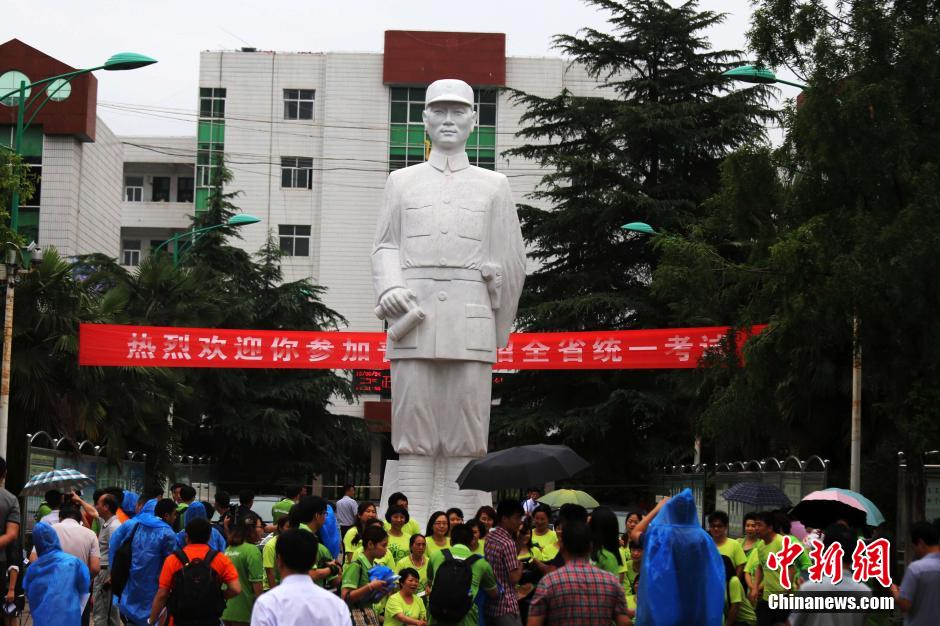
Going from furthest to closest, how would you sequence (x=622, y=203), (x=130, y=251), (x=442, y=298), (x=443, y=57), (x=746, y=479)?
1. (x=130, y=251)
2. (x=443, y=57)
3. (x=622, y=203)
4. (x=746, y=479)
5. (x=442, y=298)

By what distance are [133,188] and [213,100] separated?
8.12 meters

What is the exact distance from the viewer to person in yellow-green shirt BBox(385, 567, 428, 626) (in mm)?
9469

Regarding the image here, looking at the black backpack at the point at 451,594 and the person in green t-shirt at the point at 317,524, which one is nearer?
the black backpack at the point at 451,594

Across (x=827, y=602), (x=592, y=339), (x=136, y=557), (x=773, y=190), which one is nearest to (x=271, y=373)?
(x=592, y=339)

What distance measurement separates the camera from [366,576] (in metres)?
10.1

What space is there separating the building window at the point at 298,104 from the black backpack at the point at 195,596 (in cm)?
4237

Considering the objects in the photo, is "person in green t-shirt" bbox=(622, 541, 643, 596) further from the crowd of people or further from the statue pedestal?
the statue pedestal

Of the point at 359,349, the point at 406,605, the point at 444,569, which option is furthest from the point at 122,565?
the point at 359,349

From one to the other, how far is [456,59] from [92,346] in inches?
1097

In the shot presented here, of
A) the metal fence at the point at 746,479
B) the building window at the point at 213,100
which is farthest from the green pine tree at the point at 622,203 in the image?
the building window at the point at 213,100

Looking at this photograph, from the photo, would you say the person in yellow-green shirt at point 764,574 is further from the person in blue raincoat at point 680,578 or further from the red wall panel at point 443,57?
the red wall panel at point 443,57

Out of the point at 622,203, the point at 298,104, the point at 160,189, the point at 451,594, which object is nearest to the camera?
the point at 451,594

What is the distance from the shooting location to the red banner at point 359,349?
24.6 metres

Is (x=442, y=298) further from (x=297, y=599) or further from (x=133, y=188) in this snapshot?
(x=133, y=188)
